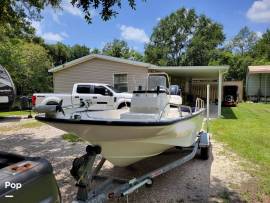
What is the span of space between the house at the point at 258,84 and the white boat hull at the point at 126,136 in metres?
28.1

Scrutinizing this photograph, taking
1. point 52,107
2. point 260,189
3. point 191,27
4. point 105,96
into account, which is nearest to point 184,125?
point 260,189

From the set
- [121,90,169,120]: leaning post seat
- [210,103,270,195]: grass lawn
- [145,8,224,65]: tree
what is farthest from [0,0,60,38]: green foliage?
[145,8,224,65]: tree

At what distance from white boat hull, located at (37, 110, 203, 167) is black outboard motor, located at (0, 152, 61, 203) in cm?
164

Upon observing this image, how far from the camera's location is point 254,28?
184 ft

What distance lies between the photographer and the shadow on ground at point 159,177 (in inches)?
174

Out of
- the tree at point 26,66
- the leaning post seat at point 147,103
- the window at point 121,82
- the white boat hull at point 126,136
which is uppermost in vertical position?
the tree at point 26,66

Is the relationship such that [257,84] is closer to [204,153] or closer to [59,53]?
[204,153]

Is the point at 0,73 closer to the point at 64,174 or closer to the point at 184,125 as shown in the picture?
the point at 64,174

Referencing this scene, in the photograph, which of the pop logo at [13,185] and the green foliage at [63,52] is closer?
the pop logo at [13,185]

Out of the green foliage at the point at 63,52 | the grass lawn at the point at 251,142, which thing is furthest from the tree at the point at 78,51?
the grass lawn at the point at 251,142

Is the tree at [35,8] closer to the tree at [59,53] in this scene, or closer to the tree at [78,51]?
the tree at [59,53]

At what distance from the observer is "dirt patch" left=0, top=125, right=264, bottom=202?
4438mm

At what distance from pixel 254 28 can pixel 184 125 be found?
189 feet

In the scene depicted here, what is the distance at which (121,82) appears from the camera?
1742 cm
